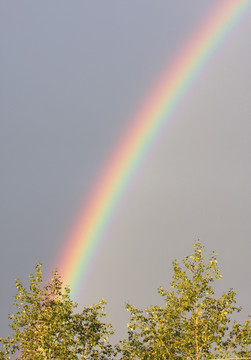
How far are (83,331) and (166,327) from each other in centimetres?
483

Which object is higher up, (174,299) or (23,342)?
(23,342)

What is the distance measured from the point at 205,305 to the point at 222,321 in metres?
1.11

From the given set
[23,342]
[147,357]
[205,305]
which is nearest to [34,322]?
[23,342]

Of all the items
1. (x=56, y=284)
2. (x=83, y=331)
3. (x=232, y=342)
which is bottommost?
(x=232, y=342)

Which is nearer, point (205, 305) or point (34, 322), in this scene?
point (205, 305)

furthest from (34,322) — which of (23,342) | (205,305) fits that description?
(205,305)

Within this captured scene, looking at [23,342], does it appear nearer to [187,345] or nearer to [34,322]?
[34,322]

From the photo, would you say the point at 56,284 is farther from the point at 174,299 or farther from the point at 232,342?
the point at 232,342

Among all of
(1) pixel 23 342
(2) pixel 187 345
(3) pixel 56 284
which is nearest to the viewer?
(2) pixel 187 345

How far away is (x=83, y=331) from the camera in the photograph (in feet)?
111

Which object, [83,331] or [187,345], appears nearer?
[187,345]

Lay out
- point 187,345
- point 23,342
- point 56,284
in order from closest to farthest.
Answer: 1. point 187,345
2. point 23,342
3. point 56,284

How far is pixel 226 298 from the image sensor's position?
31.8m

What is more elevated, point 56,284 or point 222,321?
point 56,284
